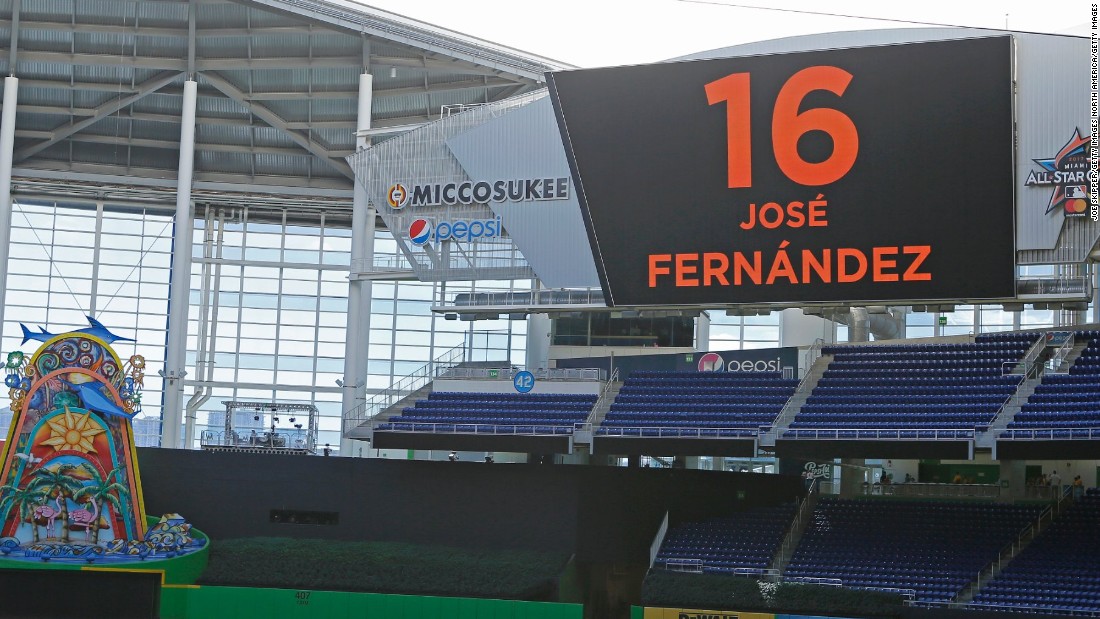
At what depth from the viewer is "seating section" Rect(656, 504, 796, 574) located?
32.9 metres

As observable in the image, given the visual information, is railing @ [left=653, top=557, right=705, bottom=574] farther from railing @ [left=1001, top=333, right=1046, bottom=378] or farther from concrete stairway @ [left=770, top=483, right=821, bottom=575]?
railing @ [left=1001, top=333, right=1046, bottom=378]

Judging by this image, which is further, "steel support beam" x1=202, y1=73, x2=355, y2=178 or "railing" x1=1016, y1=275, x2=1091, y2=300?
"steel support beam" x1=202, y1=73, x2=355, y2=178

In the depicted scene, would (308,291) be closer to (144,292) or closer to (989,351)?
(144,292)

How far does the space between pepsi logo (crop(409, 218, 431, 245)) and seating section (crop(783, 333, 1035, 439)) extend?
12.8 meters

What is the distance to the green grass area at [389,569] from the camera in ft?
108

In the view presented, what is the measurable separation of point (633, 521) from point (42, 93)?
101 feet

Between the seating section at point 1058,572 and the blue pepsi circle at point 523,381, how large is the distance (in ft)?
46.9

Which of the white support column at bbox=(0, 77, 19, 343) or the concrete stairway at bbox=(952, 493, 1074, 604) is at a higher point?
the white support column at bbox=(0, 77, 19, 343)

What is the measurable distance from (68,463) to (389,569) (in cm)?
911

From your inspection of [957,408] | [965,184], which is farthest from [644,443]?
[965,184]

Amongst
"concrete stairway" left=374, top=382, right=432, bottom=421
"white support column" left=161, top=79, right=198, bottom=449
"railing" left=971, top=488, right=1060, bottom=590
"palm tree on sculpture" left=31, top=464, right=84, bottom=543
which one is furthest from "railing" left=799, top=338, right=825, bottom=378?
"white support column" left=161, top=79, right=198, bottom=449

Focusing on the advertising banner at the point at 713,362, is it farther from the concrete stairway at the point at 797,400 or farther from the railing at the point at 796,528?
the railing at the point at 796,528

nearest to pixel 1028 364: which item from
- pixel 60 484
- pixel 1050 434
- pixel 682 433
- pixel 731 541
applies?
pixel 1050 434

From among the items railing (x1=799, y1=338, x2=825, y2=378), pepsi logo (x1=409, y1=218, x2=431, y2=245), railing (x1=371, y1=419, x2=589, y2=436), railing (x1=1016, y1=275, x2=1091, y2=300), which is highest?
pepsi logo (x1=409, y1=218, x2=431, y2=245)
